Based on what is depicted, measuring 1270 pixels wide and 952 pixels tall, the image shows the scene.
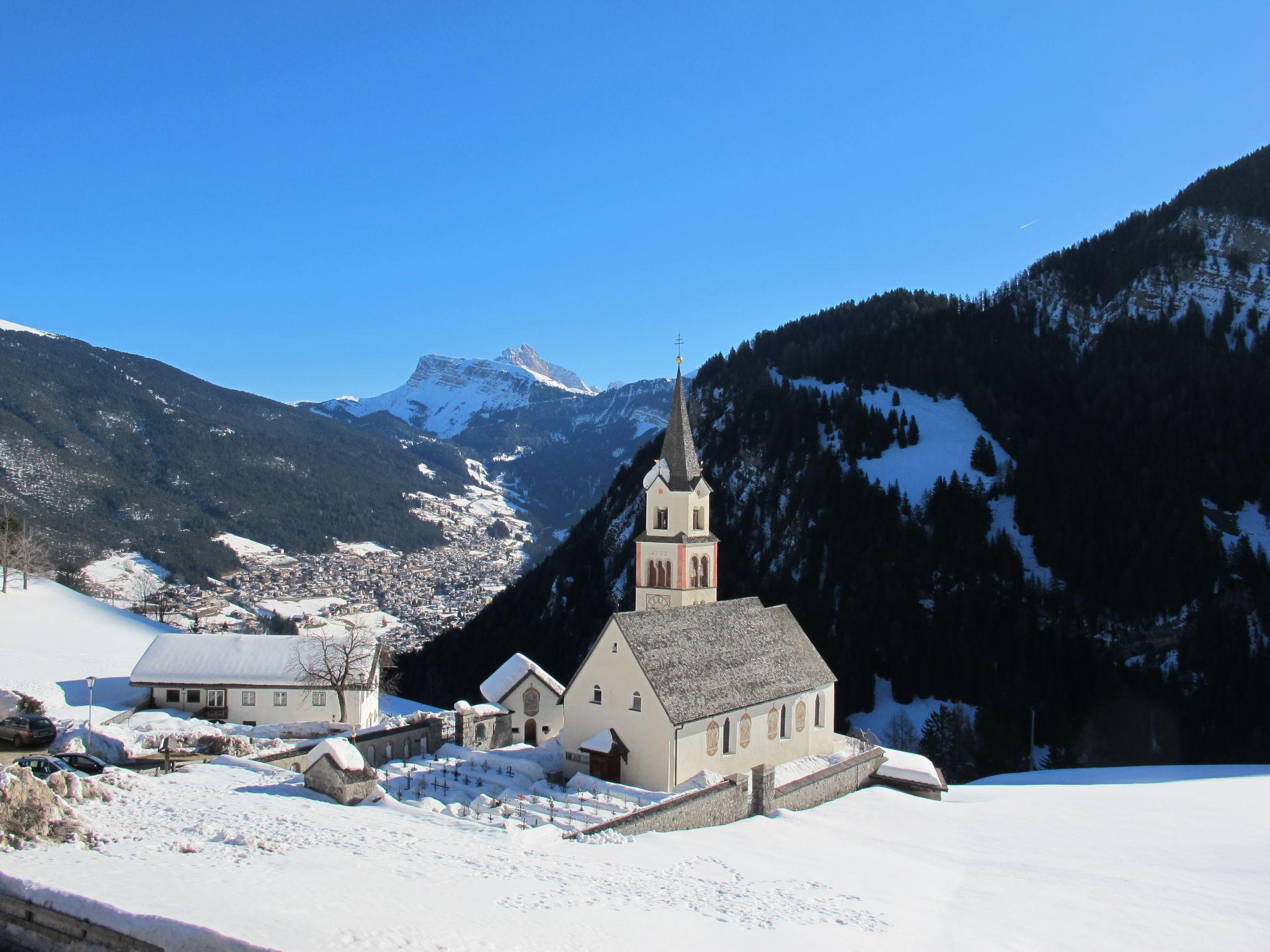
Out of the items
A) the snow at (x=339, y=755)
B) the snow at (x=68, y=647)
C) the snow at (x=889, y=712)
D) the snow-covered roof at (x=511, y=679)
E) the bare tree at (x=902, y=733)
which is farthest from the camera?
the snow at (x=889, y=712)

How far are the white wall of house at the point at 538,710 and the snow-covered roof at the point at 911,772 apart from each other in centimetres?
1509

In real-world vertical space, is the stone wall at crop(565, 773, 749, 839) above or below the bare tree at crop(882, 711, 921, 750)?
above

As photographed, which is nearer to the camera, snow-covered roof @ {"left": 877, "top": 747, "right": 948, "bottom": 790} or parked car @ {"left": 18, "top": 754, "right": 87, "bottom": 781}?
parked car @ {"left": 18, "top": 754, "right": 87, "bottom": 781}

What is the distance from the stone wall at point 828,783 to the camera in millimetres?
33000

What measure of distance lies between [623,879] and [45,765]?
17.8 m

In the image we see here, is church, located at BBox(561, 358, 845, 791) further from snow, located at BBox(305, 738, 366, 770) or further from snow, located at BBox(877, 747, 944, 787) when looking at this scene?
snow, located at BBox(305, 738, 366, 770)

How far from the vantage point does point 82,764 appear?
2631 centimetres

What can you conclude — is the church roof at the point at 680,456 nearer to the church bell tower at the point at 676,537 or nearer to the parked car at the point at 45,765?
the church bell tower at the point at 676,537

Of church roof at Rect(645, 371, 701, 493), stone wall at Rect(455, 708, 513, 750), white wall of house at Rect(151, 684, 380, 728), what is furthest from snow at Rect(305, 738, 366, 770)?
church roof at Rect(645, 371, 701, 493)

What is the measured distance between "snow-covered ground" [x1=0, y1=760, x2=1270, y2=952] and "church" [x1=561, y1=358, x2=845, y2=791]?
4617mm

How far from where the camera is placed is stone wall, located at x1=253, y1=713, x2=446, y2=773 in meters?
32.0

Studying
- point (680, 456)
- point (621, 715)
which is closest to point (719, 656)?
point (621, 715)

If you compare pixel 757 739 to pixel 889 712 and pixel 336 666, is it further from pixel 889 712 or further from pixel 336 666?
pixel 889 712

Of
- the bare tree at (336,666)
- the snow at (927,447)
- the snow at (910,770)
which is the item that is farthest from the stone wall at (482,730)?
the snow at (927,447)
